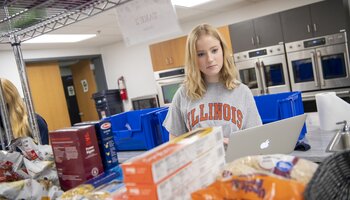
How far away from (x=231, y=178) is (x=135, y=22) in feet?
2.00

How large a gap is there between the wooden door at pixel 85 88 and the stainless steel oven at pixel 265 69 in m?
3.51

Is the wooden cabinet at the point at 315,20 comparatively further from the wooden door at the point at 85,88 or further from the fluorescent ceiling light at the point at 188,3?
the wooden door at the point at 85,88

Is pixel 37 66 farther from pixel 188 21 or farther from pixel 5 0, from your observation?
pixel 5 0

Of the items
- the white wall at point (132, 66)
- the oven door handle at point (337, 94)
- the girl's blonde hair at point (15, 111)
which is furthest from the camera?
the white wall at point (132, 66)

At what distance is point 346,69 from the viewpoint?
358cm

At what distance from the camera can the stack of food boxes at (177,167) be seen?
523 millimetres

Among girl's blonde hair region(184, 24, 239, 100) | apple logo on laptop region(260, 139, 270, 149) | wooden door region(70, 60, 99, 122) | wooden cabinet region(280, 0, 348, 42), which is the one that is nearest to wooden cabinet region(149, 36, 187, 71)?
Result: wooden cabinet region(280, 0, 348, 42)

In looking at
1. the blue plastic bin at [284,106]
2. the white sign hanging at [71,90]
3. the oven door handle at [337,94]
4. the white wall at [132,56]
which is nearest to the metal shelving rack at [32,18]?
the blue plastic bin at [284,106]

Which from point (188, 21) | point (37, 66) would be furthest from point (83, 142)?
point (37, 66)

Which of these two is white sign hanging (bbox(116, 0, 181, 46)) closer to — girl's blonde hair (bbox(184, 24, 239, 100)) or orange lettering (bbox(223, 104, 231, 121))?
girl's blonde hair (bbox(184, 24, 239, 100))

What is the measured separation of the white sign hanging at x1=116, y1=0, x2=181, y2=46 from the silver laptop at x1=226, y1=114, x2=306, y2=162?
38 centimetres

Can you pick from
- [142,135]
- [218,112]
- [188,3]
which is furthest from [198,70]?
[188,3]

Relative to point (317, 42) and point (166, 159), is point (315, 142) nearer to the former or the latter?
point (166, 159)

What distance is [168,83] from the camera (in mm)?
5160
